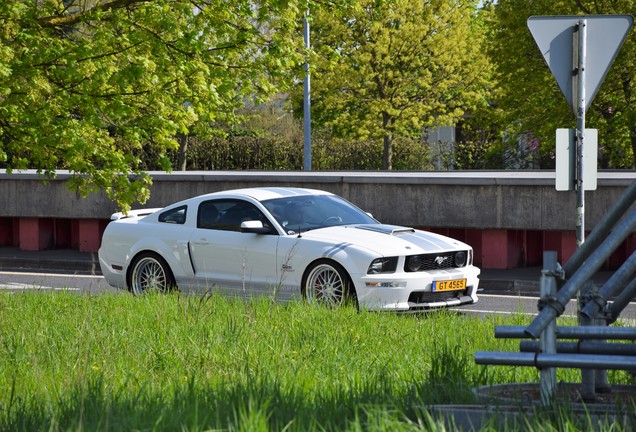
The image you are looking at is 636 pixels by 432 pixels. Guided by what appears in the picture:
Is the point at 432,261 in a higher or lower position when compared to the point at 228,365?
higher

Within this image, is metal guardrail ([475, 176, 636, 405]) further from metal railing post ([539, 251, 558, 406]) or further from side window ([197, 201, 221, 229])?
side window ([197, 201, 221, 229])

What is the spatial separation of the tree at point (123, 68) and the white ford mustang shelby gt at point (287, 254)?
817 mm

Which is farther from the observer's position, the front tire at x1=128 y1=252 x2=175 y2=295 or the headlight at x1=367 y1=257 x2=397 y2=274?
the front tire at x1=128 y1=252 x2=175 y2=295

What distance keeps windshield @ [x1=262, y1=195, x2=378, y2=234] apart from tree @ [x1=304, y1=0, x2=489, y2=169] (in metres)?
27.1

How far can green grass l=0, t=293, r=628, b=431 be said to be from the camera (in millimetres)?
4613

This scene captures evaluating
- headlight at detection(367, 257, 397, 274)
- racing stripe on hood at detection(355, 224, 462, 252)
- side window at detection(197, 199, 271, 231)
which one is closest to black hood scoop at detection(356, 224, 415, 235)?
racing stripe on hood at detection(355, 224, 462, 252)

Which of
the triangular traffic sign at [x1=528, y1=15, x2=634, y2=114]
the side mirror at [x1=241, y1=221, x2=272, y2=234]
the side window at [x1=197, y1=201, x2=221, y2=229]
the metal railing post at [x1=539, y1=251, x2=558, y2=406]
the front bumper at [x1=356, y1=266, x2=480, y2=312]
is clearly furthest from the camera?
the side window at [x1=197, y1=201, x2=221, y2=229]

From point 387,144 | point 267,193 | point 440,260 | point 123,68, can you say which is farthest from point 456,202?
point 387,144

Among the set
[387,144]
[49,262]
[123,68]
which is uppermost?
[387,144]

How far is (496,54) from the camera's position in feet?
102

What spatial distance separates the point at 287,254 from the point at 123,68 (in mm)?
2596

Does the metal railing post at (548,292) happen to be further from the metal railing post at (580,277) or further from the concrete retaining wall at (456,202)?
the concrete retaining wall at (456,202)

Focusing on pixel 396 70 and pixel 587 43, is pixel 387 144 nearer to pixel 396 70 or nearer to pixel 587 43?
pixel 396 70

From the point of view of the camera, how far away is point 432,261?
11.5 metres
